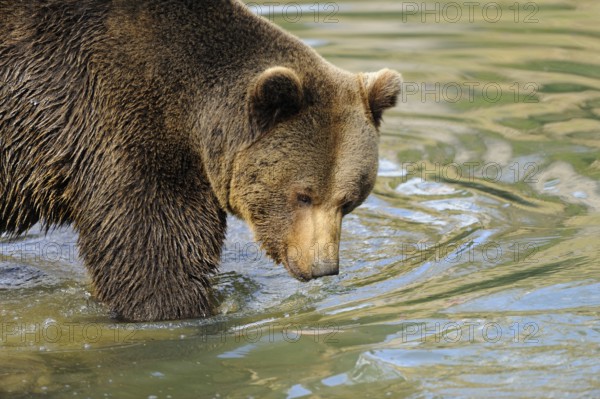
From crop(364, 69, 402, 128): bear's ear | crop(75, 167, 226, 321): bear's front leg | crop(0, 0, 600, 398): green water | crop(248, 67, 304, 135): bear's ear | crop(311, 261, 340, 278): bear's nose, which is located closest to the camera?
crop(0, 0, 600, 398): green water

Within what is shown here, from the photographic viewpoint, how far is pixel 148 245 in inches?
320

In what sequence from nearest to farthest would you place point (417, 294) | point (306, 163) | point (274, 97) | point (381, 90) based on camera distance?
point (274, 97) → point (306, 163) → point (381, 90) → point (417, 294)

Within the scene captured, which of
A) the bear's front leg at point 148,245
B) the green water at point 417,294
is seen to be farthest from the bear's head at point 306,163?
the green water at point 417,294

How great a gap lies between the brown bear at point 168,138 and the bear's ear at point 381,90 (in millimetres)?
17

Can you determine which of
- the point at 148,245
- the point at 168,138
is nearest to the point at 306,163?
the point at 168,138

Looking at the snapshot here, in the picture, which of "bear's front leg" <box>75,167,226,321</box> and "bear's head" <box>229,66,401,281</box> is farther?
"bear's front leg" <box>75,167,226,321</box>

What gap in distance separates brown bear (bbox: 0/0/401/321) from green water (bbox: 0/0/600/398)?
56 cm

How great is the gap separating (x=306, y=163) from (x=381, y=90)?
91 cm

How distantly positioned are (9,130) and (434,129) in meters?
6.44

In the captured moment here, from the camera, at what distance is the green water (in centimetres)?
715

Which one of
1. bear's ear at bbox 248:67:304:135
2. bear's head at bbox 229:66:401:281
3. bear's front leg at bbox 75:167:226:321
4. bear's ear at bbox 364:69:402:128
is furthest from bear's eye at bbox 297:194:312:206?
bear's ear at bbox 364:69:402:128

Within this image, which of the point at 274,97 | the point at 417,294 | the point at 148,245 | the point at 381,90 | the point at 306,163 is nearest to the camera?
the point at 274,97

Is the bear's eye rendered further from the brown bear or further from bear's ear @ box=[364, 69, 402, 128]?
bear's ear @ box=[364, 69, 402, 128]

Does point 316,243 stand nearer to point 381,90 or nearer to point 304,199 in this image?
point 304,199
